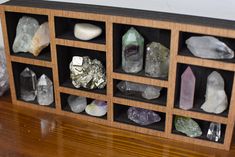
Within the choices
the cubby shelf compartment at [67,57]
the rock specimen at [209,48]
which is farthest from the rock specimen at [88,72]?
the rock specimen at [209,48]

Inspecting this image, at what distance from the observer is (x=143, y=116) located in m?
0.88

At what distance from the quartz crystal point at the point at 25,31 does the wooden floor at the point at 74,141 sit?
18 cm

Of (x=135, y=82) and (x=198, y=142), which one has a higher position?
(x=135, y=82)

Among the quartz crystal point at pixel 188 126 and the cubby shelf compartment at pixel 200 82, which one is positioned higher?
the cubby shelf compartment at pixel 200 82

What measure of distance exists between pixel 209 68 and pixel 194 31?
12 centimetres

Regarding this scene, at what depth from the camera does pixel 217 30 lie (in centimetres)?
72

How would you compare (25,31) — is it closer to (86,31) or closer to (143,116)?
(86,31)

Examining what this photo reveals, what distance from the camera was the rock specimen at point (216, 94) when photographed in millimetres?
791

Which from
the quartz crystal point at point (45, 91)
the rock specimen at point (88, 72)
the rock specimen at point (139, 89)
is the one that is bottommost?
the quartz crystal point at point (45, 91)

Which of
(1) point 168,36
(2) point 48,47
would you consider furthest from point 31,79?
(1) point 168,36

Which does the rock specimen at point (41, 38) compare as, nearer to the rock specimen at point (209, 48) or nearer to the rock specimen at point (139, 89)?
the rock specimen at point (139, 89)

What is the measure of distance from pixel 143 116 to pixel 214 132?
6.5 inches

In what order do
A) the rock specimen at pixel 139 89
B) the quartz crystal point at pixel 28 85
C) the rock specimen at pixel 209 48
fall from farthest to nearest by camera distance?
1. the quartz crystal point at pixel 28 85
2. the rock specimen at pixel 139 89
3. the rock specimen at pixel 209 48

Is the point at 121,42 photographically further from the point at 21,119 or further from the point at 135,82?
the point at 21,119
